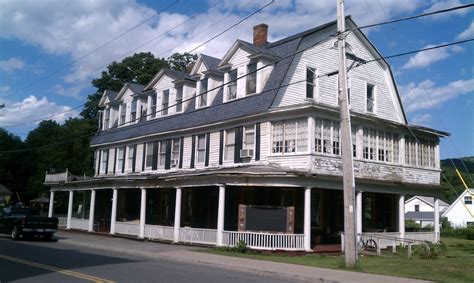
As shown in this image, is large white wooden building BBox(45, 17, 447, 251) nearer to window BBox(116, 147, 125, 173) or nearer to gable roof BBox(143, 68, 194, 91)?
gable roof BBox(143, 68, 194, 91)

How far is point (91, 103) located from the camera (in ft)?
189

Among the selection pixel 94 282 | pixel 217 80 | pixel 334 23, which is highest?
pixel 334 23

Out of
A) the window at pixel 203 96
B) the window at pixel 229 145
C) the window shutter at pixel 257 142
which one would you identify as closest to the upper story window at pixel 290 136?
the window shutter at pixel 257 142

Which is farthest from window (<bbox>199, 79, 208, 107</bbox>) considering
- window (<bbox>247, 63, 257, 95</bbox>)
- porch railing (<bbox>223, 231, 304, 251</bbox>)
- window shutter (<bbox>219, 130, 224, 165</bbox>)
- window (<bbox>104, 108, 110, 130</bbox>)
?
window (<bbox>104, 108, 110, 130</bbox>)

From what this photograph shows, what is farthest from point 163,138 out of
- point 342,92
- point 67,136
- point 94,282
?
point 67,136

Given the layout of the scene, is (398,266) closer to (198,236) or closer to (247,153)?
(247,153)

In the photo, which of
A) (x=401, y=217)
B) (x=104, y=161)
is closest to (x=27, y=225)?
(x=104, y=161)

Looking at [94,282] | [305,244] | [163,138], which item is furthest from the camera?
[163,138]

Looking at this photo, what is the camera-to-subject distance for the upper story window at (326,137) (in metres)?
22.6

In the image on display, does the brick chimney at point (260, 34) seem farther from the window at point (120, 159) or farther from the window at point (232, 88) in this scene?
the window at point (120, 159)

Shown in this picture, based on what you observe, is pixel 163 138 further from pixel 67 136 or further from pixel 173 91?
pixel 67 136

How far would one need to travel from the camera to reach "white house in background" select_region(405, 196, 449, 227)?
77312 millimetres

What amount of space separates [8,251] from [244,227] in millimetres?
9656

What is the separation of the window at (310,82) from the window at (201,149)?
673cm
